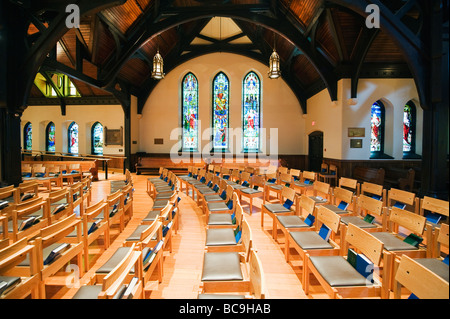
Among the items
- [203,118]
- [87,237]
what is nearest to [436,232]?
[87,237]

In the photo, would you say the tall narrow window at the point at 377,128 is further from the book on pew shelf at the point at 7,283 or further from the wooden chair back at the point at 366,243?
the book on pew shelf at the point at 7,283

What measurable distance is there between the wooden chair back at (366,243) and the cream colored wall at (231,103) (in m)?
9.61

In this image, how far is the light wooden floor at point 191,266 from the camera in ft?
7.65

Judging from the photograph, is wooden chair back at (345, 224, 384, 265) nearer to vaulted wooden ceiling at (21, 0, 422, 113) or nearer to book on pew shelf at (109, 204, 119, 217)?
book on pew shelf at (109, 204, 119, 217)

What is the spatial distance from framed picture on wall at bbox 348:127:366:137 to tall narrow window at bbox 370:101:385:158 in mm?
831

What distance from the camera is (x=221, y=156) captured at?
11.7 meters

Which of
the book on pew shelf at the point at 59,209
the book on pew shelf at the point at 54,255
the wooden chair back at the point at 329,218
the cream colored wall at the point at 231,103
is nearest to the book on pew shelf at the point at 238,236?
the wooden chair back at the point at 329,218

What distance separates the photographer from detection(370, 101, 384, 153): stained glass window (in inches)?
310

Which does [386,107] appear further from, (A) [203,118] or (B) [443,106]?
(A) [203,118]

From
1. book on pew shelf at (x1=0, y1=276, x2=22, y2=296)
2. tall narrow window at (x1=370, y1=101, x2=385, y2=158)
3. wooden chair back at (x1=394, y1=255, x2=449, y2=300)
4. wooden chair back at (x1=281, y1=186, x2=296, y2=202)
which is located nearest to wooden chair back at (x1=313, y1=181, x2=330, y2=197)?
wooden chair back at (x1=281, y1=186, x2=296, y2=202)

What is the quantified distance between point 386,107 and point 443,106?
3.54 metres

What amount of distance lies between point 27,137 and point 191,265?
15.9 metres

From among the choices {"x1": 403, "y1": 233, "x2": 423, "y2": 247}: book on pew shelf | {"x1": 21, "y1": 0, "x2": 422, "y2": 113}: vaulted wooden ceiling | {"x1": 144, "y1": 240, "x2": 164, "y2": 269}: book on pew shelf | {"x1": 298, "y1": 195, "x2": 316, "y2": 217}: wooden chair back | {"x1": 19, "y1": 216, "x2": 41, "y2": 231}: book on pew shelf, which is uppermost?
{"x1": 21, "y1": 0, "x2": 422, "y2": 113}: vaulted wooden ceiling

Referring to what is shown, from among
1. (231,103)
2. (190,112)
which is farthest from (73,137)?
(231,103)
